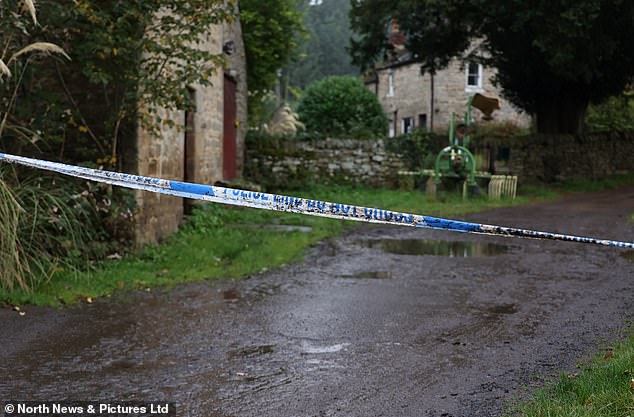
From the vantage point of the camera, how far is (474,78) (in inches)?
1415

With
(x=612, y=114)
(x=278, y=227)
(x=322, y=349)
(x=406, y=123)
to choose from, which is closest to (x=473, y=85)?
(x=406, y=123)

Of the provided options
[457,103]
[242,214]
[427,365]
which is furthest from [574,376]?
[457,103]

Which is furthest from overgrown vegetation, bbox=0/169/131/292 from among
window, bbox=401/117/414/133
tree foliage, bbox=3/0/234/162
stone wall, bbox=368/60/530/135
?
window, bbox=401/117/414/133

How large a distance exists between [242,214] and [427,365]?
990 centimetres

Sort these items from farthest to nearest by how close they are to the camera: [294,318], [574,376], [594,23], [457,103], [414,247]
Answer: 1. [457,103]
2. [594,23]
3. [414,247]
4. [294,318]
5. [574,376]

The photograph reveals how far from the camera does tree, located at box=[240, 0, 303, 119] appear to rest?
22.6 meters

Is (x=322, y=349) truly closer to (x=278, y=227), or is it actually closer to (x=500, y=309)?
(x=500, y=309)

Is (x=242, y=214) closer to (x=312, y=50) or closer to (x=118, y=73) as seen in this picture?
(x=118, y=73)

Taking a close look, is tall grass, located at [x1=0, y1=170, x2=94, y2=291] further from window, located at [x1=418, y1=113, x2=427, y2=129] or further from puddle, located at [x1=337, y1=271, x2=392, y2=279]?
window, located at [x1=418, y1=113, x2=427, y2=129]

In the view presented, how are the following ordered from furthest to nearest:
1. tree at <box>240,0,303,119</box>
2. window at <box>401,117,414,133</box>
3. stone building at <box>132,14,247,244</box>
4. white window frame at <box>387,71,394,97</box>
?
white window frame at <box>387,71,394,97</box> < window at <box>401,117,414,133</box> < tree at <box>240,0,303,119</box> < stone building at <box>132,14,247,244</box>

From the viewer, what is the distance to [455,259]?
10773 mm

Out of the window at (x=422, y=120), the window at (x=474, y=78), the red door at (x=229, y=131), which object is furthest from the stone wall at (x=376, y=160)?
the window at (x=422, y=120)

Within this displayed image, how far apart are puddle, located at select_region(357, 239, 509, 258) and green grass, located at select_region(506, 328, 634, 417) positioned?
6145mm

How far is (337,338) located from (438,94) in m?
30.2
